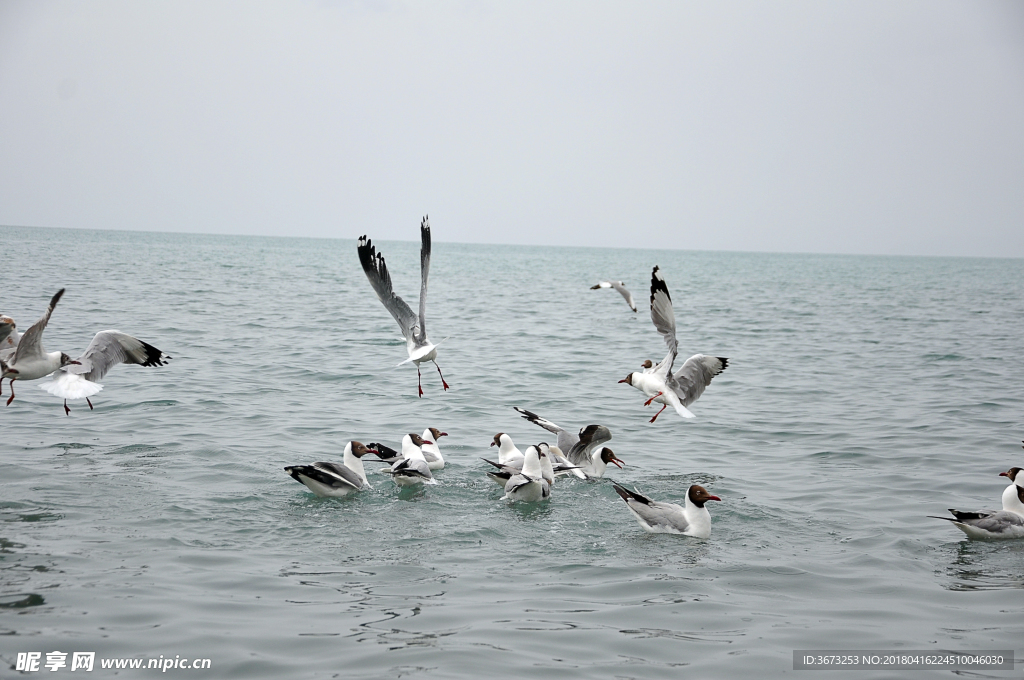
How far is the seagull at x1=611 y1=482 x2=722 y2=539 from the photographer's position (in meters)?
8.03

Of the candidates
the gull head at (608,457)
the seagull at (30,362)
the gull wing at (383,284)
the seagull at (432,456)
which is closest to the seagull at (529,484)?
the gull head at (608,457)

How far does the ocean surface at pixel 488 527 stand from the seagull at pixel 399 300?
1295 millimetres

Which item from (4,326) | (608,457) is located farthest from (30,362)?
(608,457)

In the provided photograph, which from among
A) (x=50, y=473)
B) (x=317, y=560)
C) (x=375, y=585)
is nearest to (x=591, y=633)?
(x=375, y=585)

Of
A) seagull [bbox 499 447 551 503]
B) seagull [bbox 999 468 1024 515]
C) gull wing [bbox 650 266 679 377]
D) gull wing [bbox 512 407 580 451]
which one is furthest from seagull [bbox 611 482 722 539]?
seagull [bbox 999 468 1024 515]

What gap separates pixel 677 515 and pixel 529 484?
1.51 m

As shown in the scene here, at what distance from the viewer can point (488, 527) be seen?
8117 mm

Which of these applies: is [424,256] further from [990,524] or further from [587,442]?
[990,524]

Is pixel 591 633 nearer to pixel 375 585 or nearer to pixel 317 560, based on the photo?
pixel 375 585

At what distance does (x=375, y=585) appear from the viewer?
652 cm

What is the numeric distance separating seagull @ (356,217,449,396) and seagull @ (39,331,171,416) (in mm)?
2712

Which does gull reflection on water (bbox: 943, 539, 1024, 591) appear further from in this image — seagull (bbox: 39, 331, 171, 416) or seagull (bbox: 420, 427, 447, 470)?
seagull (bbox: 39, 331, 171, 416)

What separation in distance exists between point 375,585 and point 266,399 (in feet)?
26.1

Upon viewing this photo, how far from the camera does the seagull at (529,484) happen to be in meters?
8.78
